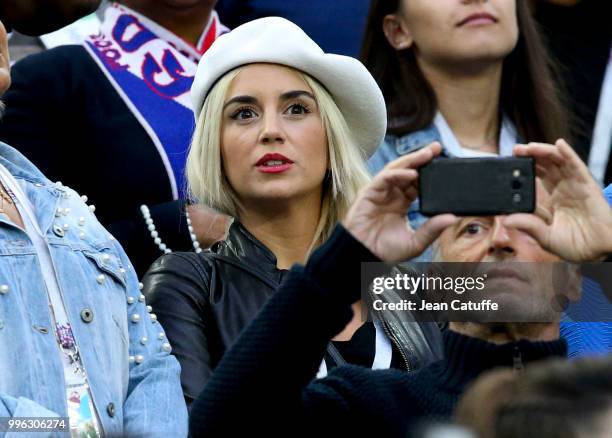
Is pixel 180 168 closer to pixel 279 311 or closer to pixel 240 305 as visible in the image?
pixel 240 305

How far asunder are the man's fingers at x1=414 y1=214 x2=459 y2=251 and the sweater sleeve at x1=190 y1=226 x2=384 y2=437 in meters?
0.11

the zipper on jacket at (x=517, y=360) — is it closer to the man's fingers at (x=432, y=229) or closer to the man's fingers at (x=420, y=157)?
the man's fingers at (x=432, y=229)

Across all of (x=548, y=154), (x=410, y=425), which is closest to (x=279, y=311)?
(x=410, y=425)

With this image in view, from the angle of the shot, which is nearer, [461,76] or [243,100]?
[243,100]

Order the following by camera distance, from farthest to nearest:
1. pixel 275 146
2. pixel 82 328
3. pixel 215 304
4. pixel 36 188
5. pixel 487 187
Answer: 1. pixel 275 146
2. pixel 215 304
3. pixel 36 188
4. pixel 82 328
5. pixel 487 187

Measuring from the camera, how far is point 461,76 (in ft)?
17.4

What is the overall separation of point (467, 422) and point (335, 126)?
2231mm

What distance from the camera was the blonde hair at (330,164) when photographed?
4.48 m

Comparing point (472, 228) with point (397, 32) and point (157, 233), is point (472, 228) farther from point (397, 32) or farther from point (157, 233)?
point (397, 32)

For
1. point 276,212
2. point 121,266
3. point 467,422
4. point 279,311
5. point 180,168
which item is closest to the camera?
point 467,422

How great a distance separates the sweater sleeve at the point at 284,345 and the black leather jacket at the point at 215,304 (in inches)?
28.8

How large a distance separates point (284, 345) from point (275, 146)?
1.45 meters

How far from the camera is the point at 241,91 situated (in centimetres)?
452

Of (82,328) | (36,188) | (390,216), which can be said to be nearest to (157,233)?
(36,188)
